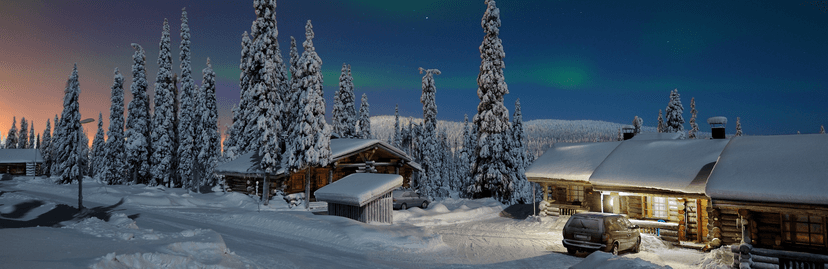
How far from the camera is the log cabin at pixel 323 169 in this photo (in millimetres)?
32812

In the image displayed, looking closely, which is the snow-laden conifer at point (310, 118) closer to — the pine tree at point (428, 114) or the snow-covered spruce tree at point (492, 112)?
the snow-covered spruce tree at point (492, 112)

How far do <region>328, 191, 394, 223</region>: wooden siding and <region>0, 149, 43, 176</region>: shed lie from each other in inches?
2961

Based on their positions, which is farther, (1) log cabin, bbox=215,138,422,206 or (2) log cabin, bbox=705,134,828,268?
(1) log cabin, bbox=215,138,422,206

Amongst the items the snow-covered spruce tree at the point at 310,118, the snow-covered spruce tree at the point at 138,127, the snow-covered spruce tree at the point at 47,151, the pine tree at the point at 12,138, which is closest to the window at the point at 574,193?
the snow-covered spruce tree at the point at 310,118

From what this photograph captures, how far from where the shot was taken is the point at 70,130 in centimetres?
4912

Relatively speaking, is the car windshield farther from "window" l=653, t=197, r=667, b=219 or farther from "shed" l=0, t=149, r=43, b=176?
"shed" l=0, t=149, r=43, b=176

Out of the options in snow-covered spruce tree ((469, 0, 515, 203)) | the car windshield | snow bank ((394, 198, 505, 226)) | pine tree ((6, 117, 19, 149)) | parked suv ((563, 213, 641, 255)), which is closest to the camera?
parked suv ((563, 213, 641, 255))

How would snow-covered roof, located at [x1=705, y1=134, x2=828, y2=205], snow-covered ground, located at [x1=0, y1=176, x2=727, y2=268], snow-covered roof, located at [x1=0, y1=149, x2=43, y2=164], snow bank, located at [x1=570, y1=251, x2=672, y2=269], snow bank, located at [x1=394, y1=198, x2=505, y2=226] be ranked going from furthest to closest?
snow-covered roof, located at [x1=0, y1=149, x2=43, y2=164] → snow bank, located at [x1=394, y1=198, x2=505, y2=226] → snow-covered roof, located at [x1=705, y1=134, x2=828, y2=205] → snow bank, located at [x1=570, y1=251, x2=672, y2=269] → snow-covered ground, located at [x1=0, y1=176, x2=727, y2=268]

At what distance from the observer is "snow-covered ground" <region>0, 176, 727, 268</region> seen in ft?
30.4

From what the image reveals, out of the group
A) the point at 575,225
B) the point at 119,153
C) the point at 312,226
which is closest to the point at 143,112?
the point at 119,153

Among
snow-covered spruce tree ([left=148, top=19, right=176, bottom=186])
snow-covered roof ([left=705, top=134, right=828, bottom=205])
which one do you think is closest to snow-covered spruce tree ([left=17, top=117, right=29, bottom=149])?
snow-covered spruce tree ([left=148, top=19, right=176, bottom=186])

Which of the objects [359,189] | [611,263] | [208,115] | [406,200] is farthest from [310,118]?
[208,115]

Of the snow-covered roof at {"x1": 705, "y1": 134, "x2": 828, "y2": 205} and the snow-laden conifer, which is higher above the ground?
the snow-laden conifer

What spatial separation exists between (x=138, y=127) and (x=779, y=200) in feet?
174
